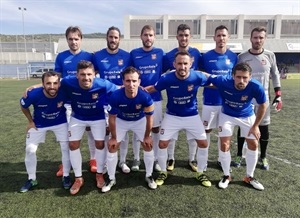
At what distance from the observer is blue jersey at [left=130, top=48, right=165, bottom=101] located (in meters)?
4.38

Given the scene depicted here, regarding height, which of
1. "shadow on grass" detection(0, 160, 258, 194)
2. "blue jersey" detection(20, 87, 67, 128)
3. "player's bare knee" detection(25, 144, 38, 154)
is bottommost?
"shadow on grass" detection(0, 160, 258, 194)

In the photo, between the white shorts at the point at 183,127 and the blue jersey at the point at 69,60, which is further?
the blue jersey at the point at 69,60

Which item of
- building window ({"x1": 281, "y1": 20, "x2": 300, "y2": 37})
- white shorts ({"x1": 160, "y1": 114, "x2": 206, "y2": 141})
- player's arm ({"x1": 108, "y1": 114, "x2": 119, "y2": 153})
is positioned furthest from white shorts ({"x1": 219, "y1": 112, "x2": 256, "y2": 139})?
building window ({"x1": 281, "y1": 20, "x2": 300, "y2": 37})

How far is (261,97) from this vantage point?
375cm

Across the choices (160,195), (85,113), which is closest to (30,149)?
(85,113)

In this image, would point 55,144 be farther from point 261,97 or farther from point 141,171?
point 261,97

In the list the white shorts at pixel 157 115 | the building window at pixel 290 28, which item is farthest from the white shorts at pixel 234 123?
the building window at pixel 290 28

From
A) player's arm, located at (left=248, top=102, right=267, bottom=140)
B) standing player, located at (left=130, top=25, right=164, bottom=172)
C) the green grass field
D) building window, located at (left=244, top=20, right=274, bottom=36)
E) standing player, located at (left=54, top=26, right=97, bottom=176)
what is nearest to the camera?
the green grass field

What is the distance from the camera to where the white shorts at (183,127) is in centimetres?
404

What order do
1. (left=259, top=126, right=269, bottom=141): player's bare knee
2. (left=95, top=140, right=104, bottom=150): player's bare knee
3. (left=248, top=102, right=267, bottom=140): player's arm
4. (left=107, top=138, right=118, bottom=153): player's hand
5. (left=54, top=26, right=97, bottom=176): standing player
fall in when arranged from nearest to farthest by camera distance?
(left=248, top=102, right=267, bottom=140): player's arm < (left=107, top=138, right=118, bottom=153): player's hand < (left=95, top=140, right=104, bottom=150): player's bare knee < (left=54, top=26, right=97, bottom=176): standing player < (left=259, top=126, right=269, bottom=141): player's bare knee

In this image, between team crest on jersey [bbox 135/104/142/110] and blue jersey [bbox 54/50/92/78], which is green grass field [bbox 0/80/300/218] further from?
blue jersey [bbox 54/50/92/78]

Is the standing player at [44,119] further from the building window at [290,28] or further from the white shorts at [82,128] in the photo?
the building window at [290,28]

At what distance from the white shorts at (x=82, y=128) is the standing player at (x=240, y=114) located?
1.82m

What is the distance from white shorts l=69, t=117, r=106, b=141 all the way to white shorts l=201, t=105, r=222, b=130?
173 cm
